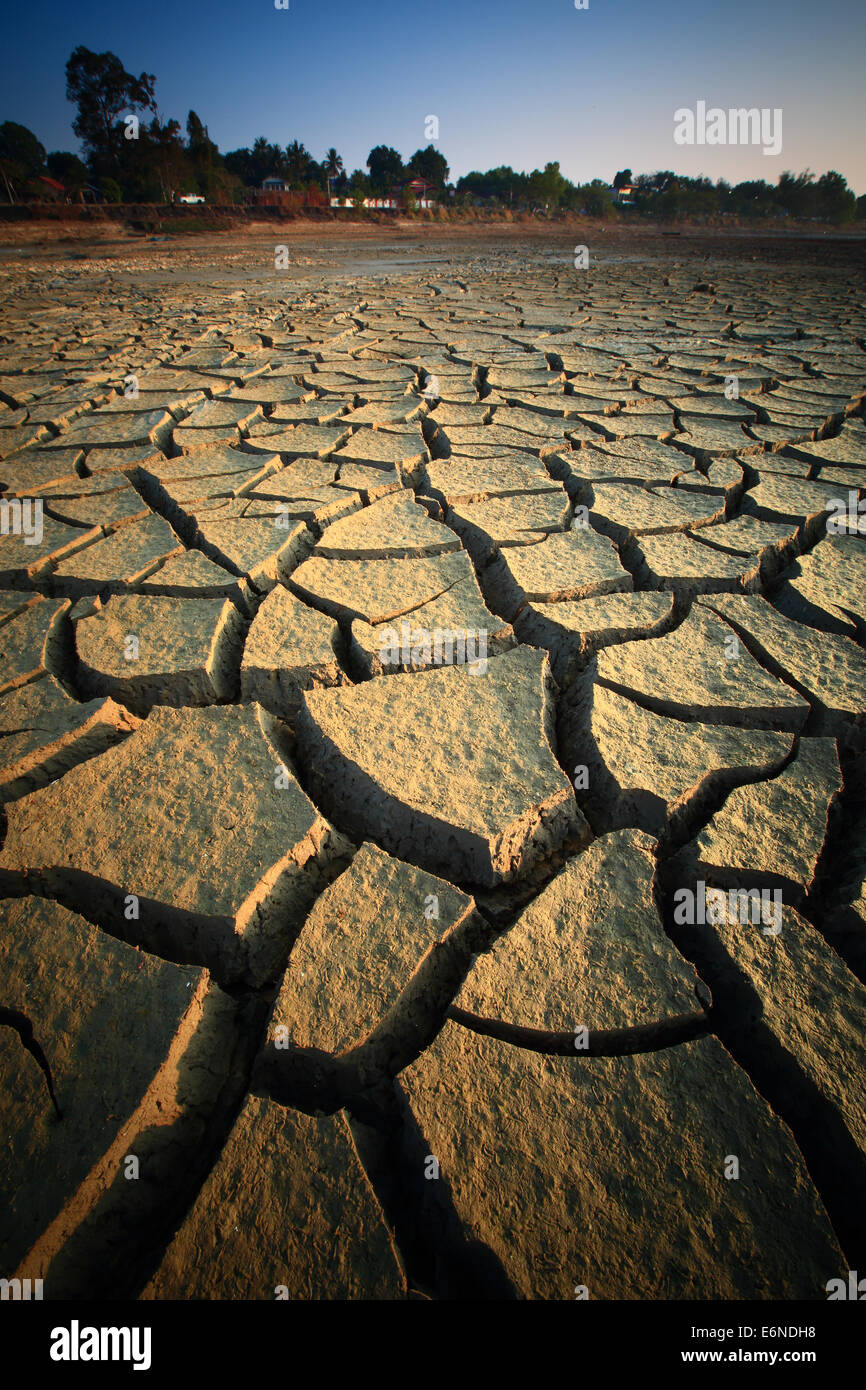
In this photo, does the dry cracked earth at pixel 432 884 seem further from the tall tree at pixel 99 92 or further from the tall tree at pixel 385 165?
the tall tree at pixel 385 165

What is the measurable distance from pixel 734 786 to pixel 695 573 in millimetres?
776

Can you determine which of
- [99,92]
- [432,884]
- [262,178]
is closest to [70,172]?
[99,92]

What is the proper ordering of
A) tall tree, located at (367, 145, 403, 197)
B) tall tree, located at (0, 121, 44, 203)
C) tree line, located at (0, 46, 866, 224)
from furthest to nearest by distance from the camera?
tall tree, located at (367, 145, 403, 197)
tall tree, located at (0, 121, 44, 203)
tree line, located at (0, 46, 866, 224)

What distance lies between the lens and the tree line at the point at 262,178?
21625 millimetres

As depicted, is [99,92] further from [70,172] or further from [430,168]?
[430,168]

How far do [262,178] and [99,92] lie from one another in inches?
540

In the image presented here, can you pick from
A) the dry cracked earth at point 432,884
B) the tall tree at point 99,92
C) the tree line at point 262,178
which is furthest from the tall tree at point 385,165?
A: the dry cracked earth at point 432,884

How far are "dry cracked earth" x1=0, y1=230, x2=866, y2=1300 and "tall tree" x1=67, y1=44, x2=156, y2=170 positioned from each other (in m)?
40.8

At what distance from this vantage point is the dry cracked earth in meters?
0.61

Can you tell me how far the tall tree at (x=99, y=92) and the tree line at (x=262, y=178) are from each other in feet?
0.16

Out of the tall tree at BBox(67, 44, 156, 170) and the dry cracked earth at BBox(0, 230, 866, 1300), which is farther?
the tall tree at BBox(67, 44, 156, 170)

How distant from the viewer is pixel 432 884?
0.89 metres

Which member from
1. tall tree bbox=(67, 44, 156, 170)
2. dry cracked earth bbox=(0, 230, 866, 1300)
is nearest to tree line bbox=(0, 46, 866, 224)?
tall tree bbox=(67, 44, 156, 170)

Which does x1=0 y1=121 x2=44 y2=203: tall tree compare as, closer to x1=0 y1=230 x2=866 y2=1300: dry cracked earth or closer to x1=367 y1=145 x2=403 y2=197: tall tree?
x1=367 y1=145 x2=403 y2=197: tall tree
